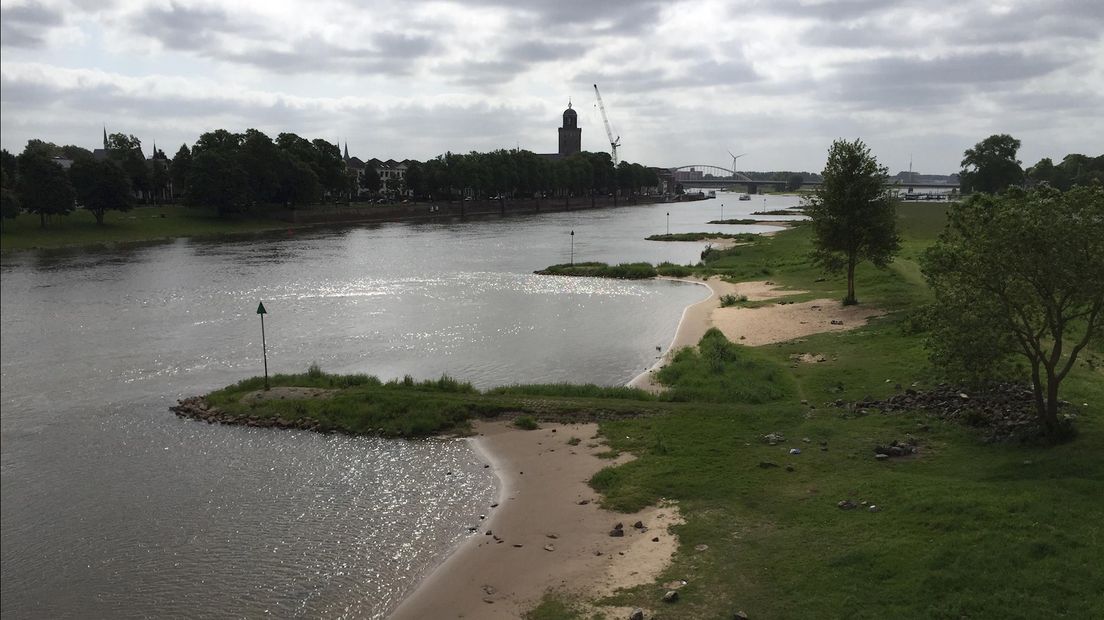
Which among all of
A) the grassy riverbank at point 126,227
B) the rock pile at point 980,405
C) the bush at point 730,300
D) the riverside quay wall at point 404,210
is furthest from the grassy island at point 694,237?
the rock pile at point 980,405

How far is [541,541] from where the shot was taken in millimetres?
15883

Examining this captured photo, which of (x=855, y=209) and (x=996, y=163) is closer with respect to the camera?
(x=855, y=209)

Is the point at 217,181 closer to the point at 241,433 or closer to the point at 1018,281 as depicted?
the point at 241,433

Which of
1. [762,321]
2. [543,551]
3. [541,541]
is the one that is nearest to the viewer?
[543,551]

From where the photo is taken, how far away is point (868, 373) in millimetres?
25906

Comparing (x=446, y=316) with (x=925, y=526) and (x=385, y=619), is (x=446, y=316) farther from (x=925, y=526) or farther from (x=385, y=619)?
(x=925, y=526)

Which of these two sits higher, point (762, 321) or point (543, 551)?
point (762, 321)

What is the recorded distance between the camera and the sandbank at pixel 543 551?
45.1 ft

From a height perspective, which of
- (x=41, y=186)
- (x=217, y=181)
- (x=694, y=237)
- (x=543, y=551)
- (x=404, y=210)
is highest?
(x=217, y=181)

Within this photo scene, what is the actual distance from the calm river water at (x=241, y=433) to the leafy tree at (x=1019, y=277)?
11.8 m

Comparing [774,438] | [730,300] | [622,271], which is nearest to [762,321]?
[730,300]

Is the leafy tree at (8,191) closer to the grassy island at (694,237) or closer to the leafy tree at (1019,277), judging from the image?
the grassy island at (694,237)

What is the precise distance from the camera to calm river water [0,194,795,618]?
15781 mm

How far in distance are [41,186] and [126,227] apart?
41.5 feet
